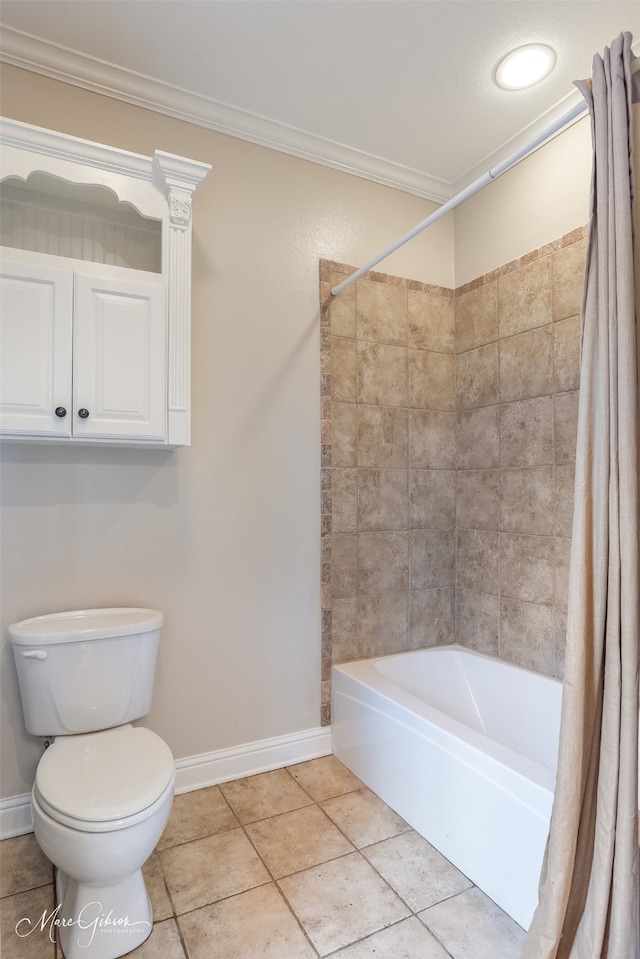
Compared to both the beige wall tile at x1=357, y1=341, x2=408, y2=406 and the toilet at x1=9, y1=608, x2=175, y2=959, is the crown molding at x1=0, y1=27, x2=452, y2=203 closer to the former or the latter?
the beige wall tile at x1=357, y1=341, x2=408, y2=406

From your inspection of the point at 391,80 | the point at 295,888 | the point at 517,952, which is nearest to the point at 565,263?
the point at 391,80

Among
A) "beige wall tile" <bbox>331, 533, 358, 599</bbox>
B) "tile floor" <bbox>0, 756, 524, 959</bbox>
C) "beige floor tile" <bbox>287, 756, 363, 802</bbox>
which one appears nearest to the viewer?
"tile floor" <bbox>0, 756, 524, 959</bbox>

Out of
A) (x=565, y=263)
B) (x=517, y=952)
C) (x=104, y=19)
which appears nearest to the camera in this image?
(x=517, y=952)

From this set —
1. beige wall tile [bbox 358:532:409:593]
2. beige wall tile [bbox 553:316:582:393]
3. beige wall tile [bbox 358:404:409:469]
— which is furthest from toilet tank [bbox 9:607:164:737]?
beige wall tile [bbox 553:316:582:393]

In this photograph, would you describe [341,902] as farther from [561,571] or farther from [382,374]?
[382,374]

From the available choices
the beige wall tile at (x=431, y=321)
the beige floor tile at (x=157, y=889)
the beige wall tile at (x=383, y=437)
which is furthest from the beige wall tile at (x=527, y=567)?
the beige floor tile at (x=157, y=889)

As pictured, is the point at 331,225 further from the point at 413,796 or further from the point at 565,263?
the point at 413,796

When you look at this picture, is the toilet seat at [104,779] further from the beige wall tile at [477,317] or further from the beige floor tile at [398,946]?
the beige wall tile at [477,317]

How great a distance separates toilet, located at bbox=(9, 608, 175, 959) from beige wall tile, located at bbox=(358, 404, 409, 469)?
3.79 feet

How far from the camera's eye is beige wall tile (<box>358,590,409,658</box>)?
2.42 m

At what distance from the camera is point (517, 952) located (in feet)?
4.39

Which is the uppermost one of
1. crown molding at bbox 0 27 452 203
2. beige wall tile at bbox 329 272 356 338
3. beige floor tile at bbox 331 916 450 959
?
crown molding at bbox 0 27 452 203

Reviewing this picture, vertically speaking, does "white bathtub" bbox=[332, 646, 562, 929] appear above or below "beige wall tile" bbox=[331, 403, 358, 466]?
below

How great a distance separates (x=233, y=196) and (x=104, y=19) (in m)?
0.66
